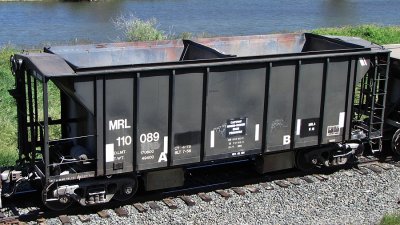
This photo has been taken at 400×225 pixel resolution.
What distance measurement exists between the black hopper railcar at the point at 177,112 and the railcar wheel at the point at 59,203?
0.02m

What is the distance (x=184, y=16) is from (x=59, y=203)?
36.3m

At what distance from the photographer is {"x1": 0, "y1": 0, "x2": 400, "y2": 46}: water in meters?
36.8

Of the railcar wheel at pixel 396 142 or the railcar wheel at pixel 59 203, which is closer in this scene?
the railcar wheel at pixel 59 203

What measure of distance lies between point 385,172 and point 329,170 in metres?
1.11

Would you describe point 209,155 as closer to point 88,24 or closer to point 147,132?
point 147,132

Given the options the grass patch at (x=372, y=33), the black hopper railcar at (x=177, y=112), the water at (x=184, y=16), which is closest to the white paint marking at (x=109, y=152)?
the black hopper railcar at (x=177, y=112)

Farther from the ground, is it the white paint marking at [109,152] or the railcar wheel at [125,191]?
the white paint marking at [109,152]

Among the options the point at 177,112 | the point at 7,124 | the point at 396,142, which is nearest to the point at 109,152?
the point at 177,112

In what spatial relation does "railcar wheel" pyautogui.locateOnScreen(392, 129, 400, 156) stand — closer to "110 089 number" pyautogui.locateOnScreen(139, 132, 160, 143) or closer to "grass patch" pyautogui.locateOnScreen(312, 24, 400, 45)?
"110 089 number" pyautogui.locateOnScreen(139, 132, 160, 143)

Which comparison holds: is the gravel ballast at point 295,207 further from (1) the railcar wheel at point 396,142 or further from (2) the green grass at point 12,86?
(2) the green grass at point 12,86

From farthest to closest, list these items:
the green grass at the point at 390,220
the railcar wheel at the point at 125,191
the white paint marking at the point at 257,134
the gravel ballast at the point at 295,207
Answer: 1. the white paint marking at the point at 257,134
2. the railcar wheel at the point at 125,191
3. the gravel ballast at the point at 295,207
4. the green grass at the point at 390,220

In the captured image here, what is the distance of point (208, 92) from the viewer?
988 centimetres

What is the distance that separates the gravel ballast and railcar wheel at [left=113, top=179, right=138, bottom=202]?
213 mm

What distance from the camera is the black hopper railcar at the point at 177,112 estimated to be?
9.23 meters
